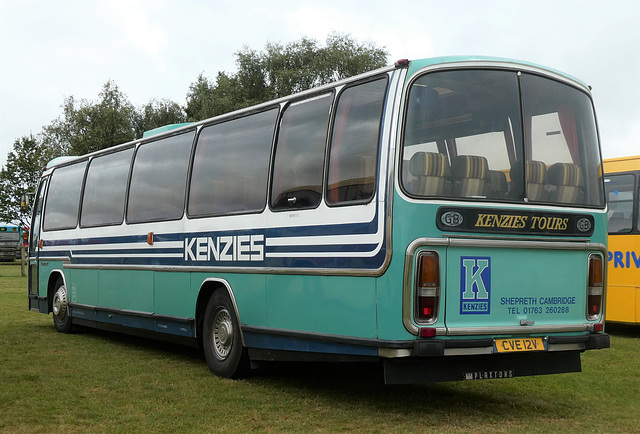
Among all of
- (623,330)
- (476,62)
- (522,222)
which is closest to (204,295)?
(522,222)

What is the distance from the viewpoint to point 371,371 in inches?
392

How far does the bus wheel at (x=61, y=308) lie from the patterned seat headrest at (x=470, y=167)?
9054mm

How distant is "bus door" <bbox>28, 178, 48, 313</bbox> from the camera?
598 inches

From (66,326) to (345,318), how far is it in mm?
8484

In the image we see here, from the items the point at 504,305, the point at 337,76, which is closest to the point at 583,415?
the point at 504,305

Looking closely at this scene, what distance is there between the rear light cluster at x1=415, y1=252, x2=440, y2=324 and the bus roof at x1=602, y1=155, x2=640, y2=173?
30.2 ft

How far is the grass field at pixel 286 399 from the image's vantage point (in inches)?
276

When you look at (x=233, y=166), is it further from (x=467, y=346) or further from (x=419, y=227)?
(x=467, y=346)

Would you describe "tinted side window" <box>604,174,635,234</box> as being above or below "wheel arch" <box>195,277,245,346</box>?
above

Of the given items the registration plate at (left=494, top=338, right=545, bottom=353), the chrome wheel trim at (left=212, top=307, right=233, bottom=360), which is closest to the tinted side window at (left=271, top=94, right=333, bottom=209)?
the chrome wheel trim at (left=212, top=307, right=233, bottom=360)

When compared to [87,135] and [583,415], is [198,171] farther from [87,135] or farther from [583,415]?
[87,135]

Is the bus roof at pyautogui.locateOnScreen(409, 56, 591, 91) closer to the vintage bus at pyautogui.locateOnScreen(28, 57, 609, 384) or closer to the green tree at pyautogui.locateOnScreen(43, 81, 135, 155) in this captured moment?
the vintage bus at pyautogui.locateOnScreen(28, 57, 609, 384)

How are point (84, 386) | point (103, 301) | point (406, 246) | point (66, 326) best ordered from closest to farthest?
point (406, 246)
point (84, 386)
point (103, 301)
point (66, 326)

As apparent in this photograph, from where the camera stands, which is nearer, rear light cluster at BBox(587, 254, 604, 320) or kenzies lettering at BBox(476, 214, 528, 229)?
kenzies lettering at BBox(476, 214, 528, 229)
